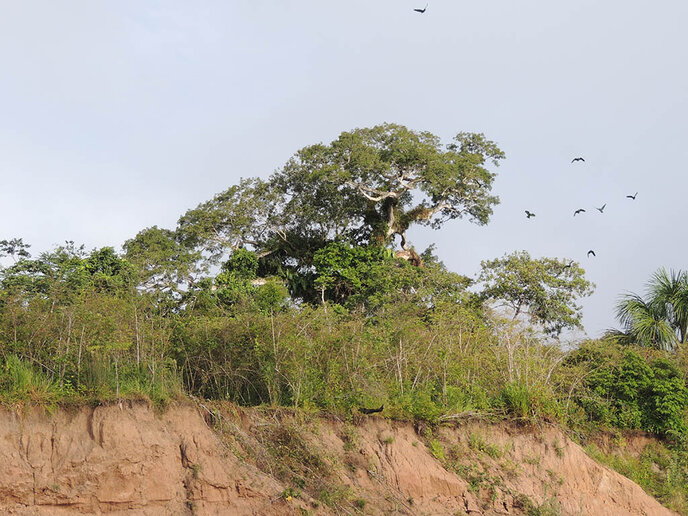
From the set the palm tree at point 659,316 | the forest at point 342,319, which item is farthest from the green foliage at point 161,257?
the palm tree at point 659,316

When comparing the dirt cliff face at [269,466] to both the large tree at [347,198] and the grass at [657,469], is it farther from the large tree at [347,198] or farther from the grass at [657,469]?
the large tree at [347,198]

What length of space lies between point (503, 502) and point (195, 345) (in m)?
6.09

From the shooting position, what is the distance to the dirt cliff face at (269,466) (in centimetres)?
1008

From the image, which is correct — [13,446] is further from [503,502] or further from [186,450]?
[503,502]

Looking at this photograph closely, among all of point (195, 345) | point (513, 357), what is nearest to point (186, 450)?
point (195, 345)

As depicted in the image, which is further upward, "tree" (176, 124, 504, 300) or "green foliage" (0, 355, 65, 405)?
"tree" (176, 124, 504, 300)

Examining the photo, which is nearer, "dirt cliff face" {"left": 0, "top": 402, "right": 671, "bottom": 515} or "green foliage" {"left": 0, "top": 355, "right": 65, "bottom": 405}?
"dirt cliff face" {"left": 0, "top": 402, "right": 671, "bottom": 515}

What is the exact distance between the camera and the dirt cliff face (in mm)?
10078

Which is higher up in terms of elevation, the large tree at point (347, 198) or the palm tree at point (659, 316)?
the large tree at point (347, 198)

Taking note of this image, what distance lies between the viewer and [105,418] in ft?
35.0

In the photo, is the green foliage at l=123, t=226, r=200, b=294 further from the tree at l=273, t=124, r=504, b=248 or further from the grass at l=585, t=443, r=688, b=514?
the grass at l=585, t=443, r=688, b=514

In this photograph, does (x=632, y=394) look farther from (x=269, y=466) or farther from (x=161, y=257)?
(x=161, y=257)

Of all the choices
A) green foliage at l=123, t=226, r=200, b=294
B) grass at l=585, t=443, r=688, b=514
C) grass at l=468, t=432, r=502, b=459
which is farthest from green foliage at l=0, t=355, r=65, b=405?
green foliage at l=123, t=226, r=200, b=294

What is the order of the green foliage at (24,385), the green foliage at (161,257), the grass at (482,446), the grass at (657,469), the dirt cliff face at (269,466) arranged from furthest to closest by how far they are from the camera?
the green foliage at (161,257) → the grass at (657,469) → the grass at (482,446) → the green foliage at (24,385) → the dirt cliff face at (269,466)
